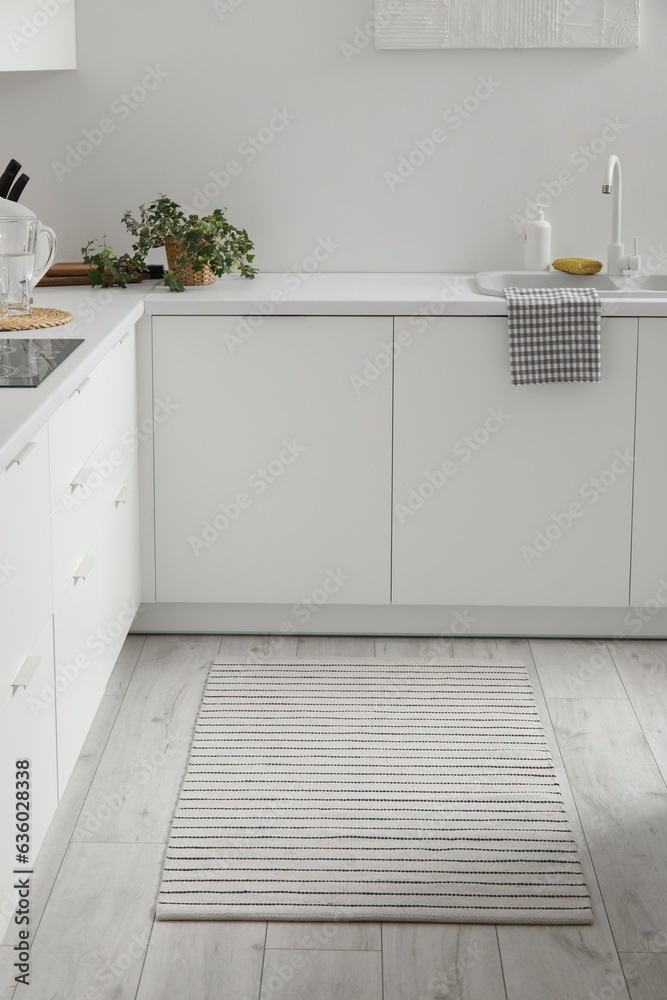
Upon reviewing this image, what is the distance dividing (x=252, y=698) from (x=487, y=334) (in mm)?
1074

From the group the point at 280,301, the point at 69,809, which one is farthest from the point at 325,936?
the point at 280,301

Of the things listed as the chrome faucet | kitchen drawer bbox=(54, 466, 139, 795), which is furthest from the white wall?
kitchen drawer bbox=(54, 466, 139, 795)

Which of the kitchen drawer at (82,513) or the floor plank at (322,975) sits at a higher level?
the kitchen drawer at (82,513)

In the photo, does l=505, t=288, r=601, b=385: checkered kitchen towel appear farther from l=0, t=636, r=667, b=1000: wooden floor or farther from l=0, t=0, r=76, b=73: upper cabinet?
l=0, t=0, r=76, b=73: upper cabinet

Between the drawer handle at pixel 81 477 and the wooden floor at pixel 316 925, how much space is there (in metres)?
0.64

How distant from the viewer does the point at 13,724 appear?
1.68 m

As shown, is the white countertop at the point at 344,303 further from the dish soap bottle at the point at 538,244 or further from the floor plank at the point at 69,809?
the floor plank at the point at 69,809

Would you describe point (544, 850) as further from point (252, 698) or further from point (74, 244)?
point (74, 244)

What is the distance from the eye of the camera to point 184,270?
3.01m

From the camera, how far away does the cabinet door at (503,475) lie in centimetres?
282

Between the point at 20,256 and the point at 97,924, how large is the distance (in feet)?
4.75

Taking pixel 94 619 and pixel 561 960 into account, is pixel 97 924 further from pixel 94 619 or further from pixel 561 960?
pixel 561 960

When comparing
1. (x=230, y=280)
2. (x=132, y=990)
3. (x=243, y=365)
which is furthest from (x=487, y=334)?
(x=132, y=990)

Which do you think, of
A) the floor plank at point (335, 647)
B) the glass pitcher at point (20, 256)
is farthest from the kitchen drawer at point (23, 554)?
the floor plank at point (335, 647)
